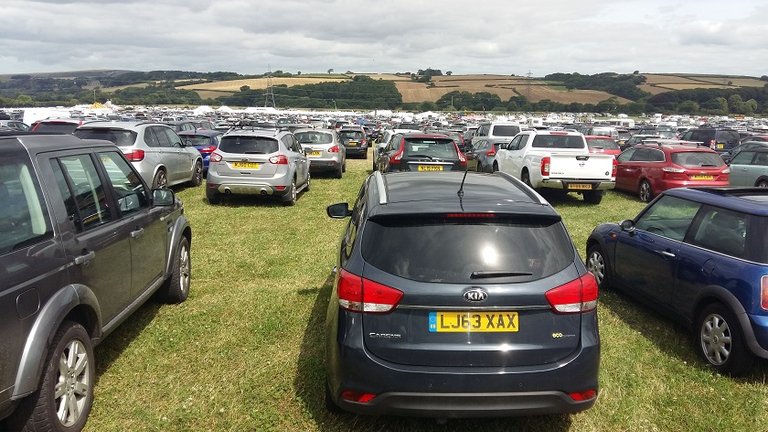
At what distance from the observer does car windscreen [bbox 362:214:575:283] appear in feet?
10.00

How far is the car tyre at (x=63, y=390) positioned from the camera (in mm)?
2943

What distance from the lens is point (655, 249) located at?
5.45 meters

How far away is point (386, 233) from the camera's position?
3184 mm

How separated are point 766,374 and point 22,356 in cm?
518

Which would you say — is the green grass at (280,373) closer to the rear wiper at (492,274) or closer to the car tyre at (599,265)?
the car tyre at (599,265)

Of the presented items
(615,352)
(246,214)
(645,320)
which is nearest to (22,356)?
(615,352)

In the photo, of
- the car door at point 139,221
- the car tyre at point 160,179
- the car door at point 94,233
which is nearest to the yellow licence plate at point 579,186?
the car tyre at point 160,179

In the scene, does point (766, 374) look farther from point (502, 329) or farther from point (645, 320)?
point (502, 329)

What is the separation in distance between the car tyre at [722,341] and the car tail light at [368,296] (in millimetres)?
2936

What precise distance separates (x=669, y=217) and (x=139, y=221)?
5.05 metres

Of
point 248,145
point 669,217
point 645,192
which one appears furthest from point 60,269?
point 645,192

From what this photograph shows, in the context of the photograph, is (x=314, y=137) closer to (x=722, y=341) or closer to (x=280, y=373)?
(x=280, y=373)

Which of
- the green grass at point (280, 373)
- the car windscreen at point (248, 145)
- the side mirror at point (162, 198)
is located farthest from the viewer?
the car windscreen at point (248, 145)

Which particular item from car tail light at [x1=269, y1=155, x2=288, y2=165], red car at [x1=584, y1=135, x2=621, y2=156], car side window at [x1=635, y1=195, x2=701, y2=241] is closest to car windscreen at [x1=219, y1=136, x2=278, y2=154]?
car tail light at [x1=269, y1=155, x2=288, y2=165]
